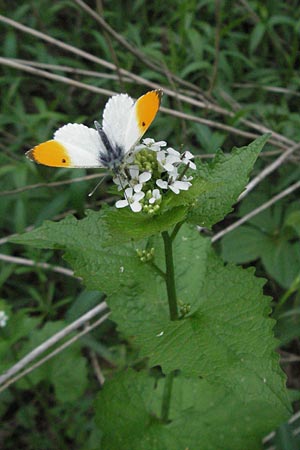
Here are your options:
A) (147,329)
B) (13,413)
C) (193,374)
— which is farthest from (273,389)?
(13,413)

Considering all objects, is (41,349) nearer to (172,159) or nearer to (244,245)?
(172,159)

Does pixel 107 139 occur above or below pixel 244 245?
above

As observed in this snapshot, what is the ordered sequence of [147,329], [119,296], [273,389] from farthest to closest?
1. [119,296]
2. [147,329]
3. [273,389]

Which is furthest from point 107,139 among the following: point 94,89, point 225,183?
point 94,89

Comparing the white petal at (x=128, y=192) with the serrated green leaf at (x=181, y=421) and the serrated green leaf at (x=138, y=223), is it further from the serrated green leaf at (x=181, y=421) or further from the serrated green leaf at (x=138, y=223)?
the serrated green leaf at (x=181, y=421)

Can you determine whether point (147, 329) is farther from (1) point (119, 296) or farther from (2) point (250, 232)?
(2) point (250, 232)

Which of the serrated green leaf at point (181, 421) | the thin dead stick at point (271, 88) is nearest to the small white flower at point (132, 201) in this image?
the serrated green leaf at point (181, 421)
